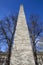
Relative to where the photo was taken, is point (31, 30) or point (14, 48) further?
point (31, 30)

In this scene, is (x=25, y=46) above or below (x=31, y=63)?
above

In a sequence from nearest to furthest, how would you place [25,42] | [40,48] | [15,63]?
[15,63], [25,42], [40,48]

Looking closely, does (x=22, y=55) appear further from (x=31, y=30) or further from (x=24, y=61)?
(x=31, y=30)

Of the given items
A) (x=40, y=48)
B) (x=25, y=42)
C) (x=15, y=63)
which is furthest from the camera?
(x=40, y=48)

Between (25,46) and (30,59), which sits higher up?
(25,46)

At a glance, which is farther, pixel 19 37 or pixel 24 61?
pixel 19 37

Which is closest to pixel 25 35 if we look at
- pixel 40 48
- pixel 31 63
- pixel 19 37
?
pixel 19 37

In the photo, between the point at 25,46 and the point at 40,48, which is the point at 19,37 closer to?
the point at 25,46

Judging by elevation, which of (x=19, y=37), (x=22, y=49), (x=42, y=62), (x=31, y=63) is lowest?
(x=42, y=62)

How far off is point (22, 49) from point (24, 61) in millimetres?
896

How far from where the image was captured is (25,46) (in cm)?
1171

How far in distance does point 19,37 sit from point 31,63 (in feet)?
7.08

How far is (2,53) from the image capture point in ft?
66.3

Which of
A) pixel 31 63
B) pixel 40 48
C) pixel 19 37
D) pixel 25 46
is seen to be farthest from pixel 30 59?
pixel 40 48
